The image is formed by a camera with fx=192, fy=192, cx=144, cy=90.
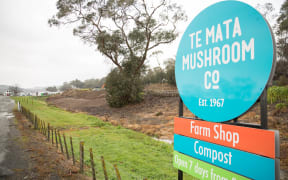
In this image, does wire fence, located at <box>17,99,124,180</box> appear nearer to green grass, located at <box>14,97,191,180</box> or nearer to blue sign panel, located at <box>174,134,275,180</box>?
green grass, located at <box>14,97,191,180</box>

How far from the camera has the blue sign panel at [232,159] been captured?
6.16 feet

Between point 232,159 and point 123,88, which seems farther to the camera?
point 123,88

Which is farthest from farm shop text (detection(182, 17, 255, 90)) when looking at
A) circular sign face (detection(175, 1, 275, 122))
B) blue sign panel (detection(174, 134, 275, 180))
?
blue sign panel (detection(174, 134, 275, 180))

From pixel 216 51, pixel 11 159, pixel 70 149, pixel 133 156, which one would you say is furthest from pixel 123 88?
pixel 216 51

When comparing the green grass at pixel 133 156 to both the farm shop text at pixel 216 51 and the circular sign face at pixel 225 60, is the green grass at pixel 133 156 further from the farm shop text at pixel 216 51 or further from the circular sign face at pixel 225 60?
the farm shop text at pixel 216 51

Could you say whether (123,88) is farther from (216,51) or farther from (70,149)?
(216,51)

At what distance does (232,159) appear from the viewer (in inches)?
85.1

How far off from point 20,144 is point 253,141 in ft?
38.2

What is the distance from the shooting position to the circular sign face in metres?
1.92

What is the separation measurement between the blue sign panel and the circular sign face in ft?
1.23

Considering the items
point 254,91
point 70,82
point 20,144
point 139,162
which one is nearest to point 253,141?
point 254,91

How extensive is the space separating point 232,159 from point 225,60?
1.13 metres

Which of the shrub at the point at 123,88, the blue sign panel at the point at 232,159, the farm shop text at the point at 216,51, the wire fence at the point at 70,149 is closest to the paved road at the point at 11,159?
the wire fence at the point at 70,149

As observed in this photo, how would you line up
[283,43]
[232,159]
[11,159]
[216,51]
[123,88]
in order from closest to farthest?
[232,159] < [216,51] < [11,159] < [283,43] < [123,88]
